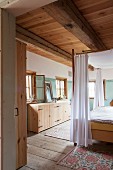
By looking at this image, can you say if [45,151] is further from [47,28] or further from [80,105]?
[47,28]

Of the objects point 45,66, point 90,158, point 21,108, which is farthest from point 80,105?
point 45,66

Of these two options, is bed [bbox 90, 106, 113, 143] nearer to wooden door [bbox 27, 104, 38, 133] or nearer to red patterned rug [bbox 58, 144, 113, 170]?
red patterned rug [bbox 58, 144, 113, 170]

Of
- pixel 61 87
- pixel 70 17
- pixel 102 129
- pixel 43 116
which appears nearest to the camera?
pixel 70 17

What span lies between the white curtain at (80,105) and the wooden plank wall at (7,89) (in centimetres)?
198

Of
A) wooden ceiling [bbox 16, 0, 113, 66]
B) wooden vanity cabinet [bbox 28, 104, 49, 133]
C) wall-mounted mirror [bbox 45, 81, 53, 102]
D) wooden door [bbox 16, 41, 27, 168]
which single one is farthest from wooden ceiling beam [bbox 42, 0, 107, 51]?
wall-mounted mirror [bbox 45, 81, 53, 102]

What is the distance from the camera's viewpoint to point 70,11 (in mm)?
2076

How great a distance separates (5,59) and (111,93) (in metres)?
6.32

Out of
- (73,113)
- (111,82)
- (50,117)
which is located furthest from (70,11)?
(111,82)

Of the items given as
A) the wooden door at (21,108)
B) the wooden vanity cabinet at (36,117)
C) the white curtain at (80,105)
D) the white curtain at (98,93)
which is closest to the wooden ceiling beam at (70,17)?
the white curtain at (80,105)

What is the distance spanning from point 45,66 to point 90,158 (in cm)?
368

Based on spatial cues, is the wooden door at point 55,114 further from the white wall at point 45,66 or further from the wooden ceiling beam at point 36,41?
the wooden ceiling beam at point 36,41

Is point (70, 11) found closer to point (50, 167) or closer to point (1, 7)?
point (1, 7)

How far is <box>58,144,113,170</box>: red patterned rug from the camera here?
2404mm

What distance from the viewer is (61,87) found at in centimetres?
703
